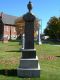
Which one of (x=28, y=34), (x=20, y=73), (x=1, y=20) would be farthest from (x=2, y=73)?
(x=1, y=20)

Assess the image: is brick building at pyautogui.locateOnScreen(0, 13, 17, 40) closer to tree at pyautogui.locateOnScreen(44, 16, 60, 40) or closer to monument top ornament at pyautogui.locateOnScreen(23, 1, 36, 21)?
tree at pyautogui.locateOnScreen(44, 16, 60, 40)

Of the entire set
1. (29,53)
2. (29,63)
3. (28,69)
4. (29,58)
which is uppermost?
(29,53)

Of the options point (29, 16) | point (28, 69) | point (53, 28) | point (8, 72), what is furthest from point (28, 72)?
point (53, 28)

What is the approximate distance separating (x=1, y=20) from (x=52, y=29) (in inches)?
846

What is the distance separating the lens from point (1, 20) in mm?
100688

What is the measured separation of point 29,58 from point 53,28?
71.5 m

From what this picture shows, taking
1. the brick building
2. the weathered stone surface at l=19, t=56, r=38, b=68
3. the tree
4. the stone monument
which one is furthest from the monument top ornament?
the brick building

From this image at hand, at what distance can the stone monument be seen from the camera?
14.1 m

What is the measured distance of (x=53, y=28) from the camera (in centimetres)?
8556

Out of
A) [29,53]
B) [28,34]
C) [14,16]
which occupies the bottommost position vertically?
[29,53]

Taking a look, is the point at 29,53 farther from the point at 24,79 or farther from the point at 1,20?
the point at 1,20

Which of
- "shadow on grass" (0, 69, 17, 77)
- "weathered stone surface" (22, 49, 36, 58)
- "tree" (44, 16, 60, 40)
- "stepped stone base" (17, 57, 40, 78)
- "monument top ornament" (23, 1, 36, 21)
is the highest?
"tree" (44, 16, 60, 40)

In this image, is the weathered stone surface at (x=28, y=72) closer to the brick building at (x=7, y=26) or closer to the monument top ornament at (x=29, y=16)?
the monument top ornament at (x=29, y=16)

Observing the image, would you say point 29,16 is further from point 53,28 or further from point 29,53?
point 53,28
